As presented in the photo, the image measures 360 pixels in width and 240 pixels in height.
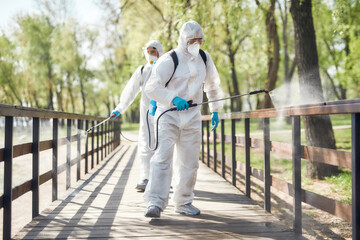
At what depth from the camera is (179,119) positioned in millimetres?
3086

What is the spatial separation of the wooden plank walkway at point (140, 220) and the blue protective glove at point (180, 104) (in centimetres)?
94

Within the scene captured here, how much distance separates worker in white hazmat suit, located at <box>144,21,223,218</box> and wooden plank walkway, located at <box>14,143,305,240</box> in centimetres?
20

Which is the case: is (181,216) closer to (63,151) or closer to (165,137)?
(165,137)

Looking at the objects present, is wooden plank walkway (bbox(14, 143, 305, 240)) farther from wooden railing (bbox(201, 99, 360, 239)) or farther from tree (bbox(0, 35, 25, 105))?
tree (bbox(0, 35, 25, 105))

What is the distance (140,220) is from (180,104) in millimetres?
1029

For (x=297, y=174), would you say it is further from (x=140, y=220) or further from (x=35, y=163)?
(x=35, y=163)

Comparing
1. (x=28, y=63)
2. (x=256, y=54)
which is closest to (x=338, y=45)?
(x=256, y=54)

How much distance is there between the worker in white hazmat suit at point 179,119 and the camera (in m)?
3.01

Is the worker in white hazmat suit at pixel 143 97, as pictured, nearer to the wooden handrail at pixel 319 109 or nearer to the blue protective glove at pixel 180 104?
the blue protective glove at pixel 180 104

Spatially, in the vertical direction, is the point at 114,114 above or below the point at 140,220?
above

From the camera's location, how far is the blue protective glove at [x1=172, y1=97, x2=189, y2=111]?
291cm

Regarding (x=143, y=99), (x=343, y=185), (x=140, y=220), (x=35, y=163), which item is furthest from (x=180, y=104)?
(x=343, y=185)

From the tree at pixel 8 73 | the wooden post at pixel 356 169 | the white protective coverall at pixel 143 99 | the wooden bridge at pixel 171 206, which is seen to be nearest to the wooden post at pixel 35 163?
the wooden bridge at pixel 171 206

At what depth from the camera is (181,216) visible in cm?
313
